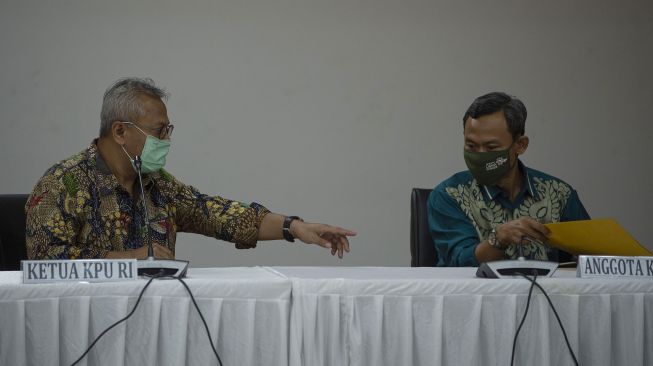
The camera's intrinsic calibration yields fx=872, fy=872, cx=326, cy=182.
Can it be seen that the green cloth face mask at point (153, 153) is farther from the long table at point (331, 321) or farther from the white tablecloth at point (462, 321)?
the white tablecloth at point (462, 321)

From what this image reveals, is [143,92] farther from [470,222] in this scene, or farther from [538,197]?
[538,197]

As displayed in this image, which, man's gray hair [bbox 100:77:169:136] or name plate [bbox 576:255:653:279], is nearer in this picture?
name plate [bbox 576:255:653:279]

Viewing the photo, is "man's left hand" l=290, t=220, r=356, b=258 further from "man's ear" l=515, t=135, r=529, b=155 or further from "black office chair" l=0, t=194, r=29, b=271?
"black office chair" l=0, t=194, r=29, b=271

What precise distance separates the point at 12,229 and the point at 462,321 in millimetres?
1390

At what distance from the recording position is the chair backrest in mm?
2635

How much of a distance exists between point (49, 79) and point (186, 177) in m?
0.66

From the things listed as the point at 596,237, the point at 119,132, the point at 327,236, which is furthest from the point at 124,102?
the point at 596,237

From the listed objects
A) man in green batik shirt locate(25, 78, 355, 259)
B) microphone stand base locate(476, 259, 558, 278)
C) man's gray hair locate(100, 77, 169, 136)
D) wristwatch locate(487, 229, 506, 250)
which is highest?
man's gray hair locate(100, 77, 169, 136)

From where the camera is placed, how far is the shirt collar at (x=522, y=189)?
2.54 m

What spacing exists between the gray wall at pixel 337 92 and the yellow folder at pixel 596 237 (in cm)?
163

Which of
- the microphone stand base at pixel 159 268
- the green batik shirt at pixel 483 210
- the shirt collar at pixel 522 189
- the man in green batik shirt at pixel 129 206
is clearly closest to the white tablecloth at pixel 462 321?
the microphone stand base at pixel 159 268

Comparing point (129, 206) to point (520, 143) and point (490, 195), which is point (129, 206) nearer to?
point (490, 195)

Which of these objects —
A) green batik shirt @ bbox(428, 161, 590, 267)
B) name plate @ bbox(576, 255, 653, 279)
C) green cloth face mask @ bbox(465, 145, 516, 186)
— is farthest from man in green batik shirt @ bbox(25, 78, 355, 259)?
name plate @ bbox(576, 255, 653, 279)

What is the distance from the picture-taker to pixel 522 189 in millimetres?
2572
